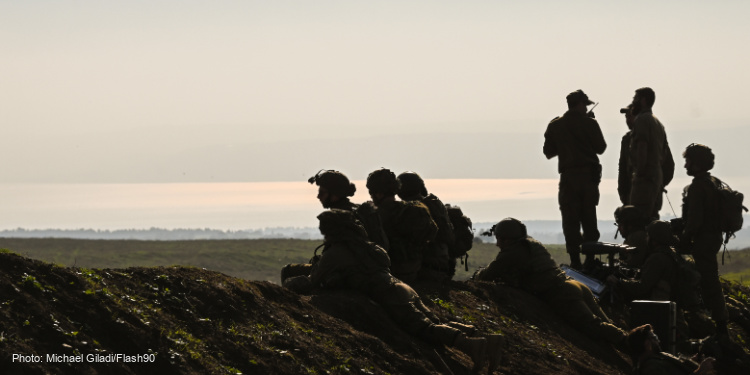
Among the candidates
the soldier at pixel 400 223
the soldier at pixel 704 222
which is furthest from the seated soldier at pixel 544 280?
the soldier at pixel 704 222

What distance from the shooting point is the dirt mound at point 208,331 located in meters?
11.3

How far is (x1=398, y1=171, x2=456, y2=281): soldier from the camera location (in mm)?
18688

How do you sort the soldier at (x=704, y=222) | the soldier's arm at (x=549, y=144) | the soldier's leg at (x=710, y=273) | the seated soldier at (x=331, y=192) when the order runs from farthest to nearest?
the soldier's arm at (x=549, y=144) → the soldier's leg at (x=710, y=273) → the soldier at (x=704, y=222) → the seated soldier at (x=331, y=192)

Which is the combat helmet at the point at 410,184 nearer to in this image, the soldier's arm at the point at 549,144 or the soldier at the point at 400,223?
the soldier at the point at 400,223

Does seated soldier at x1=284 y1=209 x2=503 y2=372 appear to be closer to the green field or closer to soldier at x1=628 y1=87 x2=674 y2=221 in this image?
soldier at x1=628 y1=87 x2=674 y2=221

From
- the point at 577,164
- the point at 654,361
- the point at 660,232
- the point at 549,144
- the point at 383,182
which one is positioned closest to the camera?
the point at 654,361

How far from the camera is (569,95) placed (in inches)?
834

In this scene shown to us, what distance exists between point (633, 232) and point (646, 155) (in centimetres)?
161

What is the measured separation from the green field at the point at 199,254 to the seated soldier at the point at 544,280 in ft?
195

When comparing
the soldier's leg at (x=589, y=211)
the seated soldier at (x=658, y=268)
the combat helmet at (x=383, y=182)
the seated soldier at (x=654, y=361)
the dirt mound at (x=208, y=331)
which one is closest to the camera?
the dirt mound at (x=208, y=331)

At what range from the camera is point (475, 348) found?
46.7 feet

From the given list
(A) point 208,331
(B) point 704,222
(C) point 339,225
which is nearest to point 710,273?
(B) point 704,222

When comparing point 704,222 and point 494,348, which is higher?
point 704,222

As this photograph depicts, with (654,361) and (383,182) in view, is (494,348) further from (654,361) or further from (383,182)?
(383,182)
